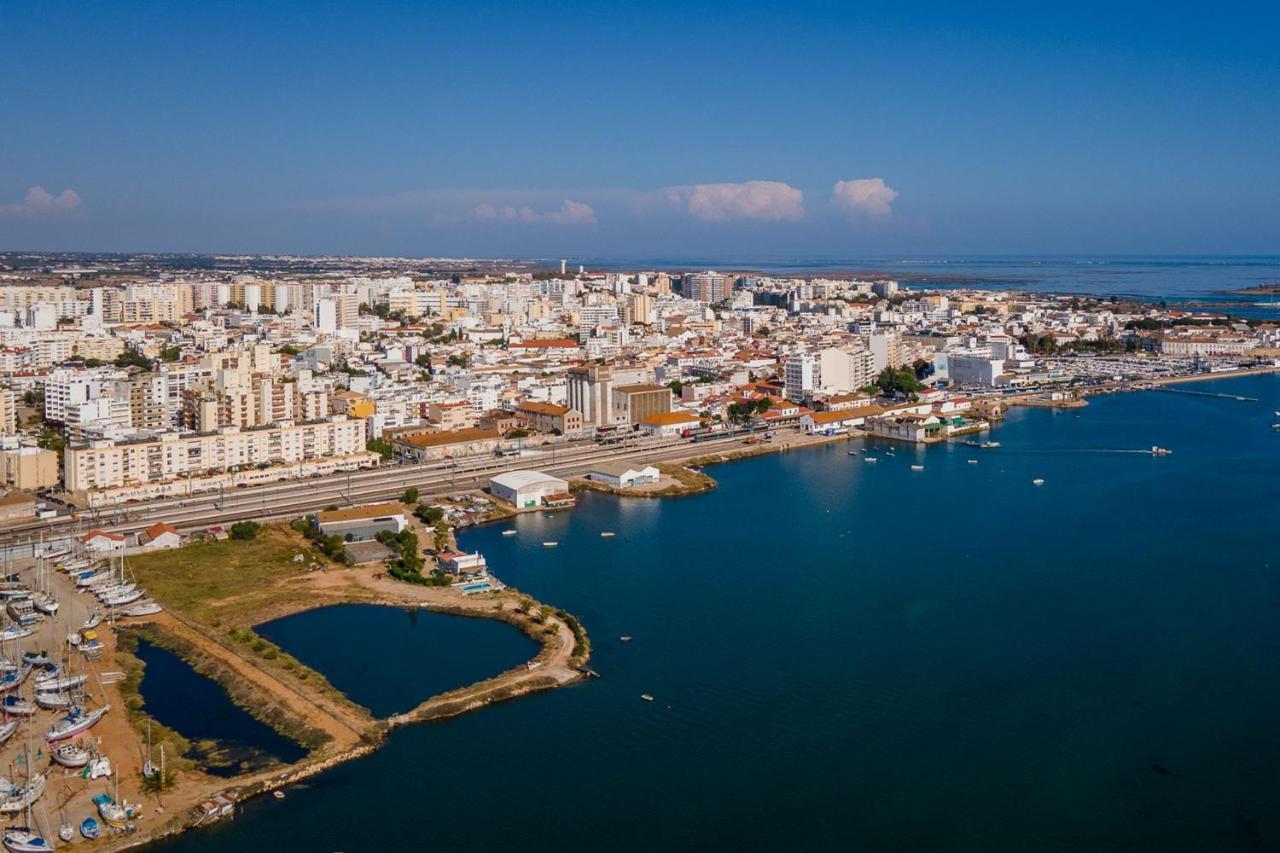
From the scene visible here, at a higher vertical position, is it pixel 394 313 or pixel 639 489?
pixel 394 313

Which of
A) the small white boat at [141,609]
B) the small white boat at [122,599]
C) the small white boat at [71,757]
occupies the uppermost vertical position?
the small white boat at [122,599]

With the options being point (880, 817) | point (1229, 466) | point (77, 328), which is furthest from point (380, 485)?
point (77, 328)

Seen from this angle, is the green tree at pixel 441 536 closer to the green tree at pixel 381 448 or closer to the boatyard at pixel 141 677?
the boatyard at pixel 141 677

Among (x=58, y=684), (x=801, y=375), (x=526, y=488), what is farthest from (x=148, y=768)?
(x=801, y=375)

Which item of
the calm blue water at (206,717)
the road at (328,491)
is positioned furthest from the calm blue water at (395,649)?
the road at (328,491)

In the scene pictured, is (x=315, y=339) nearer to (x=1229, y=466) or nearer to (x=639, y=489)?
(x=639, y=489)

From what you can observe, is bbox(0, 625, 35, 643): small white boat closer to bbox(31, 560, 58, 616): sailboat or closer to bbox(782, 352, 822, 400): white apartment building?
bbox(31, 560, 58, 616): sailboat
